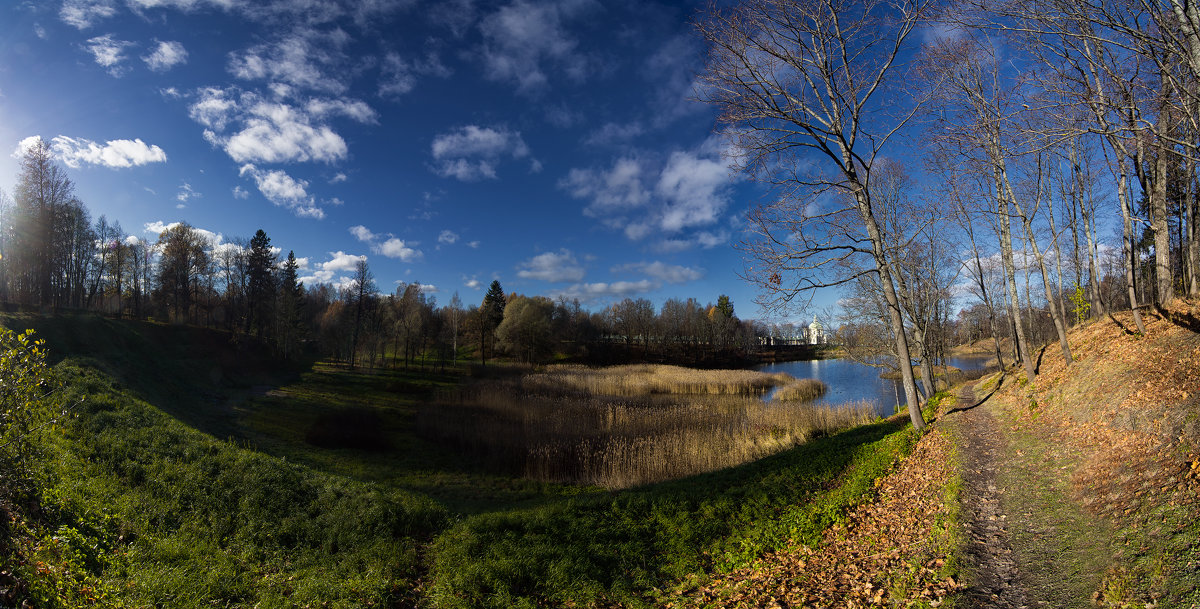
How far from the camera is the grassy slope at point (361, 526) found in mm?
5656

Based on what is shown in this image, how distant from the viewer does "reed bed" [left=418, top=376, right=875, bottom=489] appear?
13.1 m

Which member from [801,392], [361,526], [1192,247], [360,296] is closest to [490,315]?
[360,296]

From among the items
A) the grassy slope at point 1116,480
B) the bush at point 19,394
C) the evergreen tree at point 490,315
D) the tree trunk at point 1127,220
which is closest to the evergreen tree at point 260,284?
the evergreen tree at point 490,315

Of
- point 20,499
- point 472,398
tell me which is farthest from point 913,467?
point 472,398

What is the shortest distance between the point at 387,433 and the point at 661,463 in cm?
1420

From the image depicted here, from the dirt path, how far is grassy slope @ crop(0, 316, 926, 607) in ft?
4.83

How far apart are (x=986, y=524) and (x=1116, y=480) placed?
159cm

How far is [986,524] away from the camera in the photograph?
5.76 metres

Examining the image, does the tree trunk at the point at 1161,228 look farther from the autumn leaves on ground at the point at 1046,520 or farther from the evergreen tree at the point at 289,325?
the evergreen tree at the point at 289,325

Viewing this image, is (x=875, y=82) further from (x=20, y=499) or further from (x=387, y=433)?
(x=387, y=433)

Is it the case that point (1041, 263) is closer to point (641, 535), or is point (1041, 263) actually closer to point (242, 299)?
point (641, 535)

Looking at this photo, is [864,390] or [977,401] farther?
[864,390]

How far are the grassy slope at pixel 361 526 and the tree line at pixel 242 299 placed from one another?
26907mm

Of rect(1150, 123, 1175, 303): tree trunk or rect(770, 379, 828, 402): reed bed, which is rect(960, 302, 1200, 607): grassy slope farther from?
rect(770, 379, 828, 402): reed bed
